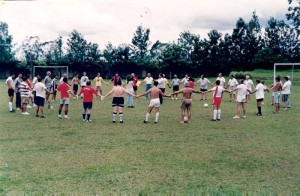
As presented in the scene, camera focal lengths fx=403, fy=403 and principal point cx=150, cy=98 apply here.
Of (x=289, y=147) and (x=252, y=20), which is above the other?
(x=252, y=20)

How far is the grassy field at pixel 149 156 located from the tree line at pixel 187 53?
Answer: 1812 inches

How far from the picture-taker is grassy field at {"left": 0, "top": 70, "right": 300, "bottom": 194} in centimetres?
796

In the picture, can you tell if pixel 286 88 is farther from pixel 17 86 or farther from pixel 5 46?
pixel 5 46

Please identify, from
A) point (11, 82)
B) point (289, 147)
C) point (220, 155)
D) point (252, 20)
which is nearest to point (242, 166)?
point (220, 155)

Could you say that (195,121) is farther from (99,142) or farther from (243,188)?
(243,188)

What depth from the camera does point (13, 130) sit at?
47.4 feet

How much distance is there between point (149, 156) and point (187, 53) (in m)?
63.4

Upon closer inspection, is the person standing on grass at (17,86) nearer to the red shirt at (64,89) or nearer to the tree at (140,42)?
the red shirt at (64,89)

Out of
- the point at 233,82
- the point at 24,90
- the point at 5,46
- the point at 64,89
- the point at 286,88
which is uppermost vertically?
the point at 5,46

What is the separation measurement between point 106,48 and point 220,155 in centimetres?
6558

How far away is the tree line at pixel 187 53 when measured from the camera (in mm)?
64625

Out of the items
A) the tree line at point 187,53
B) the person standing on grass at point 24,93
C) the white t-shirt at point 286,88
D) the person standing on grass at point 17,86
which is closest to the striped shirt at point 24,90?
the person standing on grass at point 24,93

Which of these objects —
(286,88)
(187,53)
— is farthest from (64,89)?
(187,53)

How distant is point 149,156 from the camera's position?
34.2 feet
